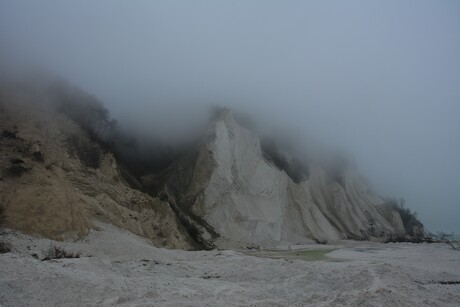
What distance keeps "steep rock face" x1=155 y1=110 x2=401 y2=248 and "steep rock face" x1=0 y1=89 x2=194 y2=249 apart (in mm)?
7155

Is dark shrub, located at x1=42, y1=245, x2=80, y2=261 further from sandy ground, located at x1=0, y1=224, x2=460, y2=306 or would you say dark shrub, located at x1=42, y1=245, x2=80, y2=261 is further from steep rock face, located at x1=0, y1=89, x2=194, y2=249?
steep rock face, located at x1=0, y1=89, x2=194, y2=249

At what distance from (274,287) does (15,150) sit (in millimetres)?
15974

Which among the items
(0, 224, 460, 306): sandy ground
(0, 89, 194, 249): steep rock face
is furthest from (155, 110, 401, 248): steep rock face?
(0, 224, 460, 306): sandy ground

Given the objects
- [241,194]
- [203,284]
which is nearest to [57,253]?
[203,284]

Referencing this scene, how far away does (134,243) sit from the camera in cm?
1956

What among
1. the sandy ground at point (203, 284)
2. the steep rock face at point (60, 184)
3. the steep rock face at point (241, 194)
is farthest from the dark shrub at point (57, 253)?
the steep rock face at point (241, 194)

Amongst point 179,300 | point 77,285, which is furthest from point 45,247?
point 179,300

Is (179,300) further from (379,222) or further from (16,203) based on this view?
(379,222)

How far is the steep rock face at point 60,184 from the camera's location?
18.1 meters

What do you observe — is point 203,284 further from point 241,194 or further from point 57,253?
point 241,194

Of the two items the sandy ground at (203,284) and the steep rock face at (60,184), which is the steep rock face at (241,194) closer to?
the steep rock face at (60,184)

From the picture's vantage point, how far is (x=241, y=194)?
124 feet

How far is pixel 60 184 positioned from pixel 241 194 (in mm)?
20129

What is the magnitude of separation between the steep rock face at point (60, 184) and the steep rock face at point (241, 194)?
7.15 metres
